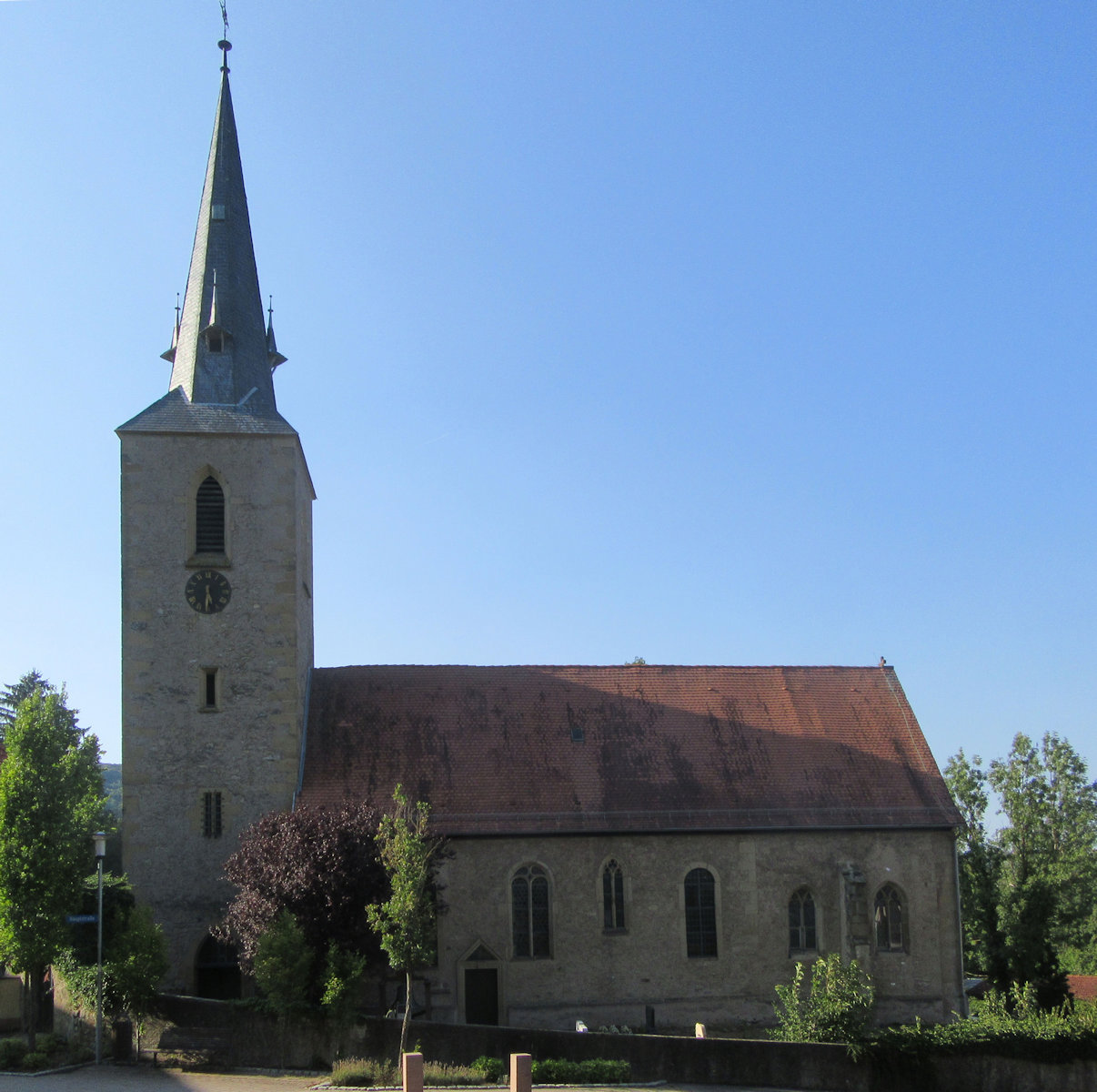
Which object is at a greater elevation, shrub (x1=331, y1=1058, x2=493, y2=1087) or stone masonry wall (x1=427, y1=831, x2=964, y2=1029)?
stone masonry wall (x1=427, y1=831, x2=964, y2=1029)

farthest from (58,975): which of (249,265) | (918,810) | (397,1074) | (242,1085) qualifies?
(918,810)

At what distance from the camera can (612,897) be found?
28.0 meters

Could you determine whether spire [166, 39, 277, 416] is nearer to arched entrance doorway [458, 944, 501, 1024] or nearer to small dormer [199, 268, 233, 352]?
small dormer [199, 268, 233, 352]

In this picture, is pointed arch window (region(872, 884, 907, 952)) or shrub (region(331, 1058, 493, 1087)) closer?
shrub (region(331, 1058, 493, 1087))

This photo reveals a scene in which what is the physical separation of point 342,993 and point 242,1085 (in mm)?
2349

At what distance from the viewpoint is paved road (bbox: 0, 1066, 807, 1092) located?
19.7 metres

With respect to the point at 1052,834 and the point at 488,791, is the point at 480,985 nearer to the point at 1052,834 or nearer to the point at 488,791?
the point at 488,791

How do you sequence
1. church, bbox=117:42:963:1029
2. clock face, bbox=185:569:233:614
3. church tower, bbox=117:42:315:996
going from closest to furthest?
church tower, bbox=117:42:315:996
church, bbox=117:42:963:1029
clock face, bbox=185:569:233:614

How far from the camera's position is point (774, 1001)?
1098 inches

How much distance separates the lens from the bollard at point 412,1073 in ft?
59.2

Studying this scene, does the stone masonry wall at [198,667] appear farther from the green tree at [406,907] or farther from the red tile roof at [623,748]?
Answer: the green tree at [406,907]

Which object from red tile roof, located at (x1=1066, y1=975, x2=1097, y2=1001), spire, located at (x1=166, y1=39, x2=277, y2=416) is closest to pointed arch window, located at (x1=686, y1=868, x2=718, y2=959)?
spire, located at (x1=166, y1=39, x2=277, y2=416)

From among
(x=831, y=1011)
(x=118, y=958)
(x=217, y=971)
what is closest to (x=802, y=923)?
(x=831, y=1011)

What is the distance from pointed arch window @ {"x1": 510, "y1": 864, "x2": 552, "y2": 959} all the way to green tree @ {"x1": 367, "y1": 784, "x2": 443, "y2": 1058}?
596 cm
